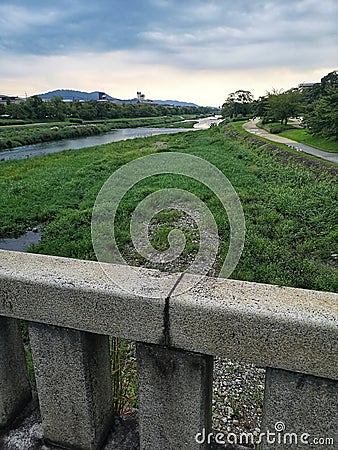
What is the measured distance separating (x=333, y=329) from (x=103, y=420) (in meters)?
0.93

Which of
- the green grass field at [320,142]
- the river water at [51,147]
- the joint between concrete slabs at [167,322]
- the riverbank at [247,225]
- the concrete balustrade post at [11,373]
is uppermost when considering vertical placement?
the joint between concrete slabs at [167,322]

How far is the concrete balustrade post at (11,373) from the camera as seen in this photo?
1.37 metres

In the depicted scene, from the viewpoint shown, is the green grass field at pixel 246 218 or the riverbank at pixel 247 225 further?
the green grass field at pixel 246 218

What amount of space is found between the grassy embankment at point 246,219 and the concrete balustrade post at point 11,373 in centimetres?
40

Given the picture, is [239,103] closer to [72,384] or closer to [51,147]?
[51,147]

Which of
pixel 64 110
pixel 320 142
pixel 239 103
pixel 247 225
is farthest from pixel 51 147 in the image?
pixel 239 103

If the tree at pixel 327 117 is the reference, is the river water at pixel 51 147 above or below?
below

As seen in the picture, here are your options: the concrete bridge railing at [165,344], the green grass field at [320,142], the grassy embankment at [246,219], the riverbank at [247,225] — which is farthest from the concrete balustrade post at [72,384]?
the green grass field at [320,142]

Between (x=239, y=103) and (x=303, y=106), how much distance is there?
44.3 m

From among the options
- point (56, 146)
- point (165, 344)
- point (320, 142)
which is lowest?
point (56, 146)

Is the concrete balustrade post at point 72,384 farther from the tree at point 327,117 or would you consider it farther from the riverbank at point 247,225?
the tree at point 327,117

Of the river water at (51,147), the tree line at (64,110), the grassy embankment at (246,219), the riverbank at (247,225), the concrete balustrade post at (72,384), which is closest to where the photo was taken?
Answer: the concrete balustrade post at (72,384)

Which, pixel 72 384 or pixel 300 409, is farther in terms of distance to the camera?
pixel 72 384

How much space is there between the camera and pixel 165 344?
3.65 feet
